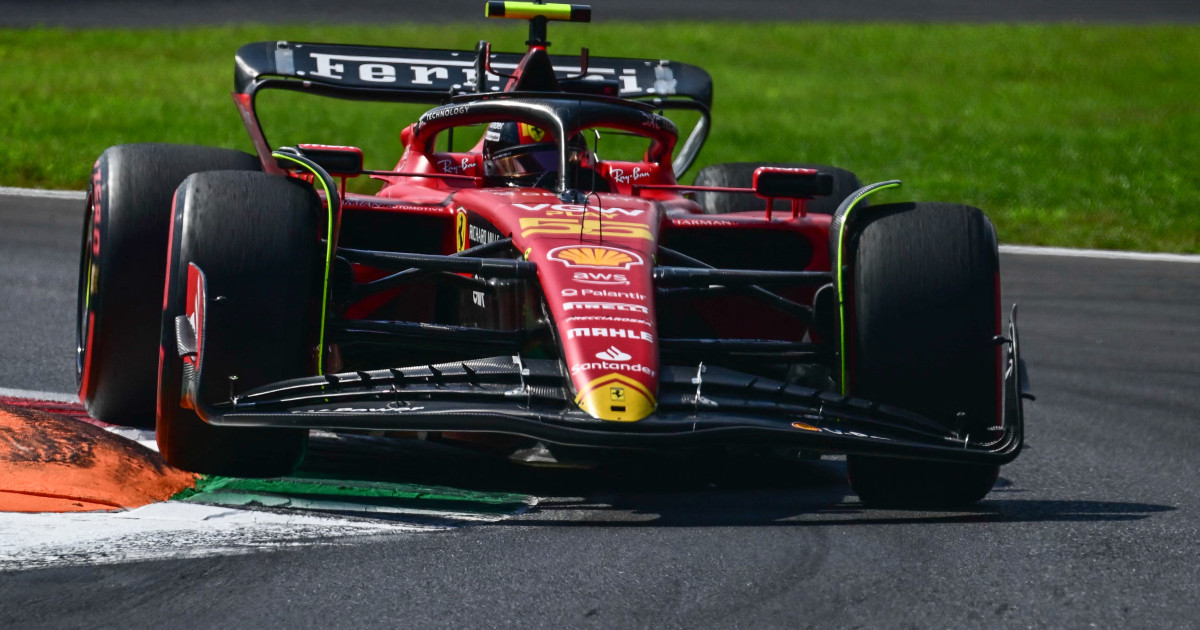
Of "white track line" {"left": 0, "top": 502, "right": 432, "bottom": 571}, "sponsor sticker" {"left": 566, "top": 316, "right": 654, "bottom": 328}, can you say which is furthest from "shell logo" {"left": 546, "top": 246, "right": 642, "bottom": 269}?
"white track line" {"left": 0, "top": 502, "right": 432, "bottom": 571}

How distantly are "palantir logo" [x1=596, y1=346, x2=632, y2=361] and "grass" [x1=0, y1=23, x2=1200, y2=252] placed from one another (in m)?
8.54

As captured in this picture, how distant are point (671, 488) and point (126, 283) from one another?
6.17 feet

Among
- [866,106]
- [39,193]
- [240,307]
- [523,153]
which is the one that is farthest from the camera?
[866,106]

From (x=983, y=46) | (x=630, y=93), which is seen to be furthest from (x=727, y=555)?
(x=983, y=46)

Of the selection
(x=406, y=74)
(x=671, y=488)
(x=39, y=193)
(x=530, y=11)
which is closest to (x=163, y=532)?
(x=671, y=488)

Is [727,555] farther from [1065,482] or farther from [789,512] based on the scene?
[1065,482]

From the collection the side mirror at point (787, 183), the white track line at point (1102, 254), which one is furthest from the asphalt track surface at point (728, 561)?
the white track line at point (1102, 254)

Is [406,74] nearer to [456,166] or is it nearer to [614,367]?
[456,166]

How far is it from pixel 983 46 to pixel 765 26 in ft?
12.6

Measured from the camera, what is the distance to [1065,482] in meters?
5.40

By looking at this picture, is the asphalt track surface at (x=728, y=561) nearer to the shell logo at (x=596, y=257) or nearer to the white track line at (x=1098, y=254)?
the shell logo at (x=596, y=257)

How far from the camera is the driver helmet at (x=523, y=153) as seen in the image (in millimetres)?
6219

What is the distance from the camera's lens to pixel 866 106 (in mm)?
21391

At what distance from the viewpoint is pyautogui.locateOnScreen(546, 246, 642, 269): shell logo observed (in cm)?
470
